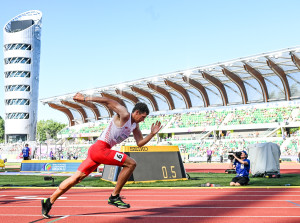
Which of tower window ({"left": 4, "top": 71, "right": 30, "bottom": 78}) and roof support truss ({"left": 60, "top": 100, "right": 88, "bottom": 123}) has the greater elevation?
tower window ({"left": 4, "top": 71, "right": 30, "bottom": 78})

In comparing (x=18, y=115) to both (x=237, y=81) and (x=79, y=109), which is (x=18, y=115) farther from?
(x=237, y=81)

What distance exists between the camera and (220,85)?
50531mm

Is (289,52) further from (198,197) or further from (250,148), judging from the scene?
(198,197)

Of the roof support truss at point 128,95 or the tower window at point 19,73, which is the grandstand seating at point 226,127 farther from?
the tower window at point 19,73

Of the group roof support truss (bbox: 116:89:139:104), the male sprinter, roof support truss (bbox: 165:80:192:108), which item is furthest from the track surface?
roof support truss (bbox: 116:89:139:104)

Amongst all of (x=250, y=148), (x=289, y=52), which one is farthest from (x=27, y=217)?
(x=289, y=52)

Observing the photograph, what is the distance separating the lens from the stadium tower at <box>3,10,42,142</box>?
2972 inches

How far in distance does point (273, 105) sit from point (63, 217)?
44.7m

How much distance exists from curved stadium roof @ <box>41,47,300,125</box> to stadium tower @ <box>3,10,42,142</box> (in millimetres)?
15268

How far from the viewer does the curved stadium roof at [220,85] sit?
134 ft

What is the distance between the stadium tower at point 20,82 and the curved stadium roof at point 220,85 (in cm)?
1527

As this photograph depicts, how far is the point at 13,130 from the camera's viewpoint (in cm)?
7550

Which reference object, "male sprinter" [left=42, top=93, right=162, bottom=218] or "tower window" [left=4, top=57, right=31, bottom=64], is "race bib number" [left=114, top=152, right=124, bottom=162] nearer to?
"male sprinter" [left=42, top=93, right=162, bottom=218]

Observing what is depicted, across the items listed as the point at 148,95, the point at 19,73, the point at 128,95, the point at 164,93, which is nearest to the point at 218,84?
the point at 164,93
